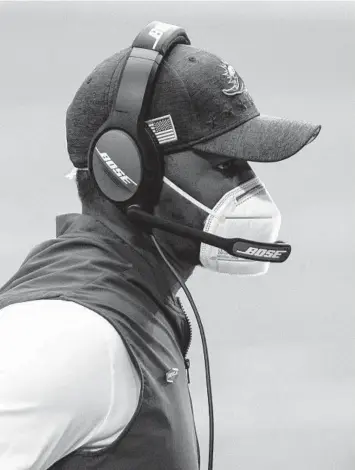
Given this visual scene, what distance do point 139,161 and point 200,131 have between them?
8cm

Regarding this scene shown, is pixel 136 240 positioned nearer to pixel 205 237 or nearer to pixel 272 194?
pixel 205 237

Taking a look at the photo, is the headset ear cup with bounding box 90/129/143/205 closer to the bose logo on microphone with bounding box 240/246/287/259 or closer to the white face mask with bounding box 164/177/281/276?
the white face mask with bounding box 164/177/281/276

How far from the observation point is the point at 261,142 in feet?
4.06

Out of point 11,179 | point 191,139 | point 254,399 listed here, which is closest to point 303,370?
point 254,399

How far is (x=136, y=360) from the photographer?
1093 millimetres

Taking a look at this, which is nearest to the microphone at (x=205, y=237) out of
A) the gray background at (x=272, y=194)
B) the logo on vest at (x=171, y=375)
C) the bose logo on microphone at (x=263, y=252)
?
the bose logo on microphone at (x=263, y=252)

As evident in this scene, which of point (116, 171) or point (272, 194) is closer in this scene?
point (116, 171)

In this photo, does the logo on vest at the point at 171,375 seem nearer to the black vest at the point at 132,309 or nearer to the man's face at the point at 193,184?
the black vest at the point at 132,309

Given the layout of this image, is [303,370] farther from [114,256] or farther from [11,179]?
[114,256]

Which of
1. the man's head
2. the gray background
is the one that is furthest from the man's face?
the gray background

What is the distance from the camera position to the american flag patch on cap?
1.24m

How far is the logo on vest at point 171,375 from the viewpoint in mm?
1172

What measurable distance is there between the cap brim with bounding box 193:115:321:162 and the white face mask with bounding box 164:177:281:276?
0.04 meters

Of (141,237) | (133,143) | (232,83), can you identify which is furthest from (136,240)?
(232,83)
